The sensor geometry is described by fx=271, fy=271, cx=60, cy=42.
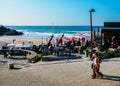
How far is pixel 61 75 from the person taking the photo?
49.8 feet

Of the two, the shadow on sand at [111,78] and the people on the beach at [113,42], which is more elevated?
the people on the beach at [113,42]

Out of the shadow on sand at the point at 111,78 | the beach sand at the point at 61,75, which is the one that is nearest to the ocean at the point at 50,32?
the beach sand at the point at 61,75

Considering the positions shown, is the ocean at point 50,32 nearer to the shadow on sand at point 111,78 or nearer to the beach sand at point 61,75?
the beach sand at point 61,75

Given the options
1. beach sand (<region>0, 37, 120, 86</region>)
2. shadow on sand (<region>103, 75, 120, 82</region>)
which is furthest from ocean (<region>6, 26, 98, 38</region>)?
shadow on sand (<region>103, 75, 120, 82</region>)

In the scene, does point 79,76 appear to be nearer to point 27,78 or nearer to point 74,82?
point 74,82

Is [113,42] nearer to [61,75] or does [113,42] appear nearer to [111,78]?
[61,75]

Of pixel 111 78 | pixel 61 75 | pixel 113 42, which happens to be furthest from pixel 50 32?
pixel 111 78

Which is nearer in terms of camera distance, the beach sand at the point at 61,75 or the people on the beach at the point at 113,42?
the beach sand at the point at 61,75

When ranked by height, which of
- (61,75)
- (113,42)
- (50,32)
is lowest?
(61,75)

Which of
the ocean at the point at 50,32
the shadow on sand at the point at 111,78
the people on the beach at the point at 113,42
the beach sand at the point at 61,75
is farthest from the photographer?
the ocean at the point at 50,32

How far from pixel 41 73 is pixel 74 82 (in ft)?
9.79

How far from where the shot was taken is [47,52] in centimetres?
2348

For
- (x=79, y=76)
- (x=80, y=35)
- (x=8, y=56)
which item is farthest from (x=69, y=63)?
(x=80, y=35)

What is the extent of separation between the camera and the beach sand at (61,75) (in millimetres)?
13484
